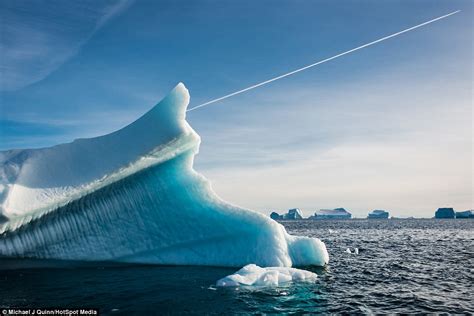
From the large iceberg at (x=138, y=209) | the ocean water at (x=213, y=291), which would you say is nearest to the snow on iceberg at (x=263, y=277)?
the ocean water at (x=213, y=291)

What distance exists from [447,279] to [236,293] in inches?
468

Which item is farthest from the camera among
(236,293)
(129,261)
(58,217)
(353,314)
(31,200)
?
(129,261)

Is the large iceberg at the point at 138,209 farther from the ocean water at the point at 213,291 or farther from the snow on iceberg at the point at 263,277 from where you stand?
the snow on iceberg at the point at 263,277

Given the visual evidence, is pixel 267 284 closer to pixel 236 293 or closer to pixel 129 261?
pixel 236 293

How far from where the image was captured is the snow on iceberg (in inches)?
634

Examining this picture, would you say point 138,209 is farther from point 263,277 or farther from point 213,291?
point 263,277

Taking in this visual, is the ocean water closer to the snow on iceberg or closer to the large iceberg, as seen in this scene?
the snow on iceberg

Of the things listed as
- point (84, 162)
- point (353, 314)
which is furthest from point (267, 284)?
point (84, 162)

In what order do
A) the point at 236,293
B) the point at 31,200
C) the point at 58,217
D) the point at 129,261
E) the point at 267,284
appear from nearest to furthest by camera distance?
the point at 236,293 → the point at 267,284 → the point at 31,200 → the point at 58,217 → the point at 129,261

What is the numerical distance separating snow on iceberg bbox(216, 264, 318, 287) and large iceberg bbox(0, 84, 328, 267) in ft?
4.63

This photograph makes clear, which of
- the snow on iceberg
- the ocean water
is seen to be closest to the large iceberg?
the ocean water

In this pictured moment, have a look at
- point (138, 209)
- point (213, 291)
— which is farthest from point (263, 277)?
point (138, 209)

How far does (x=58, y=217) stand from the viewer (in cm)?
1947

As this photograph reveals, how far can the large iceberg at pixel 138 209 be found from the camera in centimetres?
1936
